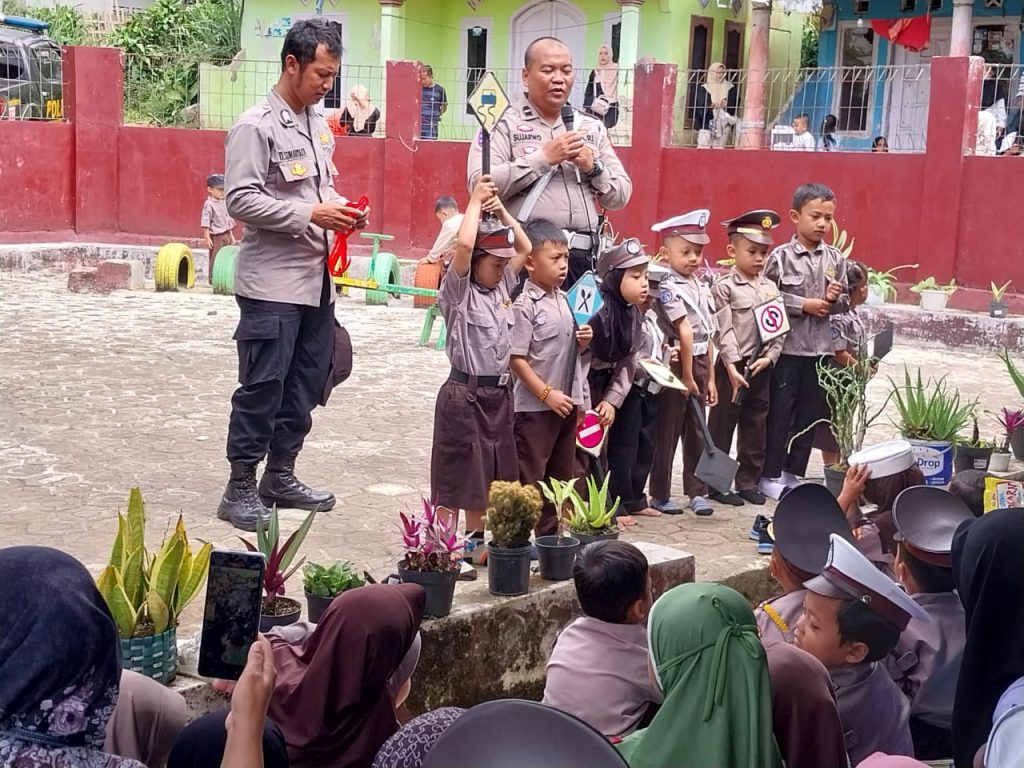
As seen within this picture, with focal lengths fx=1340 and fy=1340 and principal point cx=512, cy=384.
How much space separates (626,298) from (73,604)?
3.95 metres

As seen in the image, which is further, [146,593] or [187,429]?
[187,429]

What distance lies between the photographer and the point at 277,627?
12.5ft

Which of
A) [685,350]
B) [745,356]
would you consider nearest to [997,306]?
[745,356]

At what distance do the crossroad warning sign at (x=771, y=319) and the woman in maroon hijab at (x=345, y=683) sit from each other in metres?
3.70

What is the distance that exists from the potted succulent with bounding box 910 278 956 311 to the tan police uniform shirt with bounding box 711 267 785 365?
756 cm

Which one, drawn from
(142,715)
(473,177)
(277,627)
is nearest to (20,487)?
(473,177)

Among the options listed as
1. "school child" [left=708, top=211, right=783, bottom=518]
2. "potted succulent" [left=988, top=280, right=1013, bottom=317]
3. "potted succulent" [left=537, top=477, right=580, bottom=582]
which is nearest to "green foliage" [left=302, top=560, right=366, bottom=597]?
"potted succulent" [left=537, top=477, right=580, bottom=582]

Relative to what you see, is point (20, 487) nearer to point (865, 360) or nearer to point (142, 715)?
point (142, 715)

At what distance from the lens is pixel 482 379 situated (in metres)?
5.48

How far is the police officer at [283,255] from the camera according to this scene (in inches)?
221

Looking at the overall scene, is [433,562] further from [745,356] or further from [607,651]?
[745,356]

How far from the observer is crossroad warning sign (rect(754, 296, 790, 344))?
6727 mm

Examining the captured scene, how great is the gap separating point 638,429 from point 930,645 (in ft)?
8.71

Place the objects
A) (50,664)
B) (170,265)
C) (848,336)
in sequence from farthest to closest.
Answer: (170,265) < (848,336) < (50,664)
